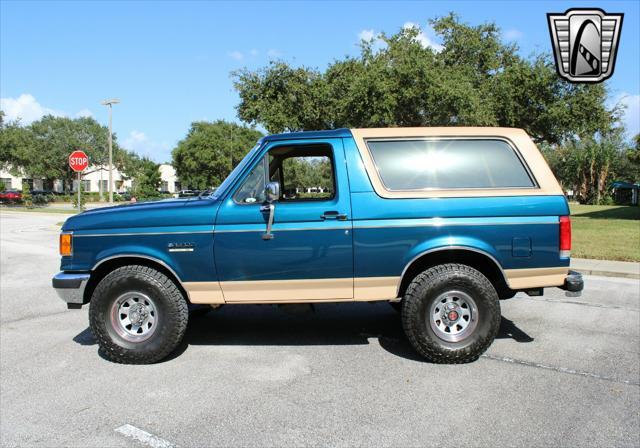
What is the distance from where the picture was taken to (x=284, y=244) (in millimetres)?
4609

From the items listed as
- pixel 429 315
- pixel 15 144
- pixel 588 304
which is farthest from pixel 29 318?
pixel 15 144

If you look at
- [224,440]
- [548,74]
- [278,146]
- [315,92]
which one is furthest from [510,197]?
[548,74]

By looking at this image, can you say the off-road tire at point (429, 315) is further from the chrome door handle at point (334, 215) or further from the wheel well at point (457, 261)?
the chrome door handle at point (334, 215)

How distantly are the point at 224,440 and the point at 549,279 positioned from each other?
10.8ft

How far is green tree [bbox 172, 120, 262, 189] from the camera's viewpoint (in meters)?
60.7

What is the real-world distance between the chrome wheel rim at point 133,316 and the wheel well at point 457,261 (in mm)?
2443

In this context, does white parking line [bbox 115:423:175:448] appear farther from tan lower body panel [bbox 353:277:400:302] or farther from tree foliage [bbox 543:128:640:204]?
tree foliage [bbox 543:128:640:204]

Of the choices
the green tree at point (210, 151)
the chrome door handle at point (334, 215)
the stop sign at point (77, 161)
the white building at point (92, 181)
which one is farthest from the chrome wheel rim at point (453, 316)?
the white building at point (92, 181)

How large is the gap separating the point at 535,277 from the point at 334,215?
2007 mm

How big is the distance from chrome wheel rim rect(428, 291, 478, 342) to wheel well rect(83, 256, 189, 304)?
7.96 feet

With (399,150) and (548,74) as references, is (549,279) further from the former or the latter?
(548,74)

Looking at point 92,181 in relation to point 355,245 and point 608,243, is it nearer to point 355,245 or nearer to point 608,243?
point 608,243

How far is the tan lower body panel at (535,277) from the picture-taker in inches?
184

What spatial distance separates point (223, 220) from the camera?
4652 mm
